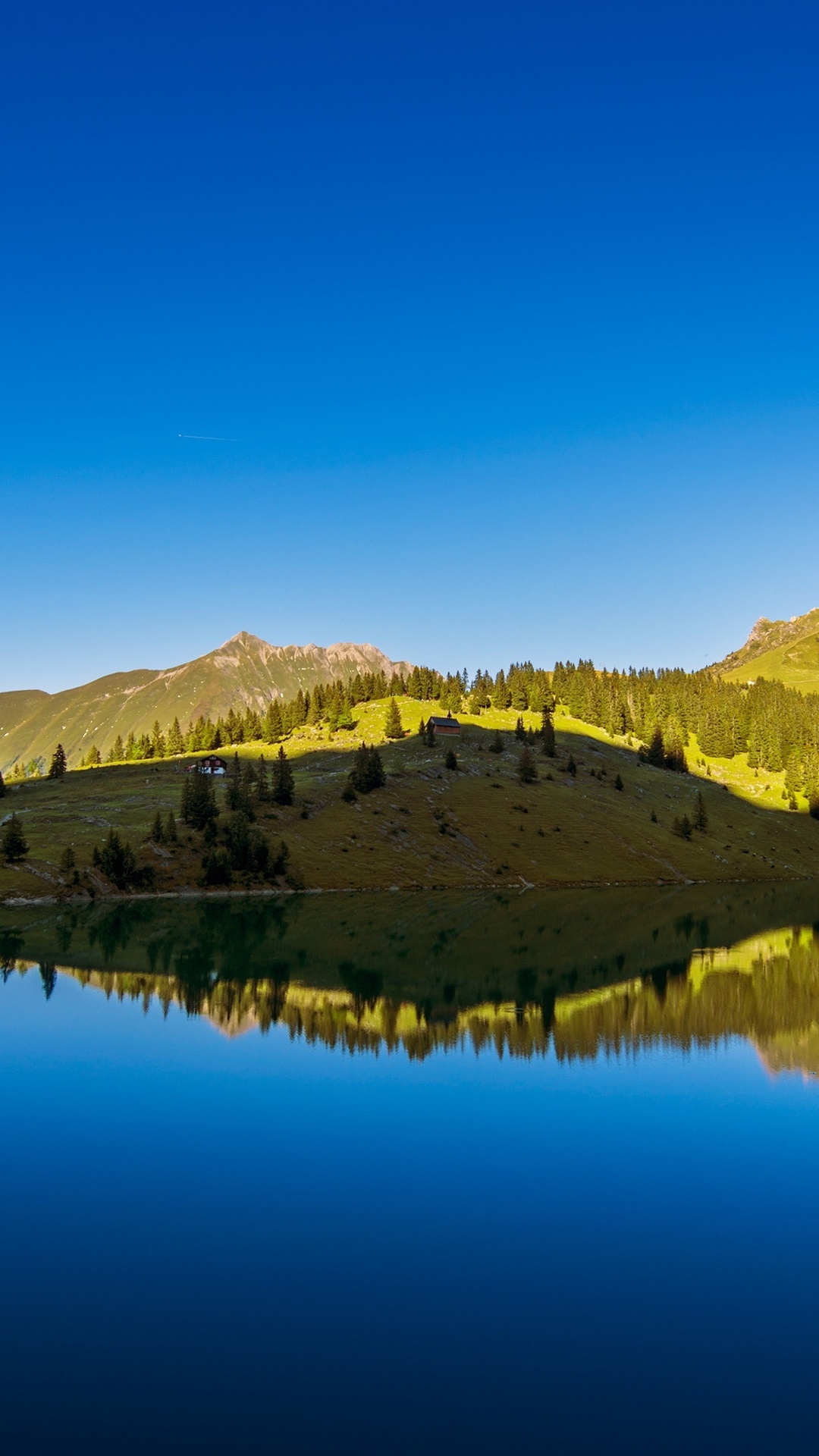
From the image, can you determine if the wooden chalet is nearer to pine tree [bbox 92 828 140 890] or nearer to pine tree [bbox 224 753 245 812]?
pine tree [bbox 224 753 245 812]

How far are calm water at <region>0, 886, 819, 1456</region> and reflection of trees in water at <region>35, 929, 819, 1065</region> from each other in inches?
14.5

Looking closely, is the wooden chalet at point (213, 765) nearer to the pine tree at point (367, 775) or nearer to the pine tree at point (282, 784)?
the pine tree at point (282, 784)

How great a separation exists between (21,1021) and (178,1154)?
2735 centimetres

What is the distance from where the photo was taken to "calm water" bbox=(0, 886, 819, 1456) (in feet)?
54.8

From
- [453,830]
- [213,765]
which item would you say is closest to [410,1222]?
[453,830]

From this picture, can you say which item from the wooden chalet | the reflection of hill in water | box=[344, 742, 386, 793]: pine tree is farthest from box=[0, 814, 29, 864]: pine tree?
the wooden chalet

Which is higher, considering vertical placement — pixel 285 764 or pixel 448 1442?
pixel 285 764

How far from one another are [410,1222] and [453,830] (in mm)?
129667

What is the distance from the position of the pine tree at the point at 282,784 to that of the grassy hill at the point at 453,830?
7.17 ft

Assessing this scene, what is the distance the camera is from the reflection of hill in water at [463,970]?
5138cm

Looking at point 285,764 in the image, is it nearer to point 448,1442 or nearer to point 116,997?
point 116,997

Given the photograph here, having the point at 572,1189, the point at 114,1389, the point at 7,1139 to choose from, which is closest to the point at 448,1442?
the point at 114,1389

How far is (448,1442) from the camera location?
15531mm

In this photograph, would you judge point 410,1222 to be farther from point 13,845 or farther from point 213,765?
point 213,765
